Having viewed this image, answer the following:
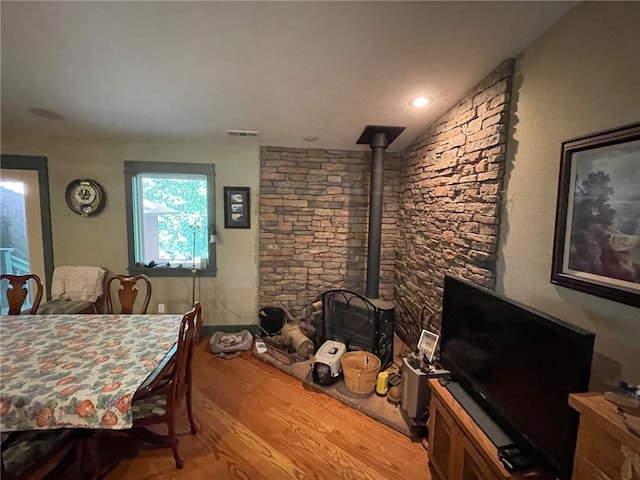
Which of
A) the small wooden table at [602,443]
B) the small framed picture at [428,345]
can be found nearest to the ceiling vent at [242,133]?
the small framed picture at [428,345]

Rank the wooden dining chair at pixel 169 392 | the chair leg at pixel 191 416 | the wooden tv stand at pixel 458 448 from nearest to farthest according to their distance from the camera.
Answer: the wooden tv stand at pixel 458 448 < the wooden dining chair at pixel 169 392 < the chair leg at pixel 191 416

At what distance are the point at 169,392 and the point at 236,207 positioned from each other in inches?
87.0

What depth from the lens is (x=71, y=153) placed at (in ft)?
10.4

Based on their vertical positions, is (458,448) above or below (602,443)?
below

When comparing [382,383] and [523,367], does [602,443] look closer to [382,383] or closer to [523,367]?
[523,367]

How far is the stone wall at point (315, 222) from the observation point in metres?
3.38

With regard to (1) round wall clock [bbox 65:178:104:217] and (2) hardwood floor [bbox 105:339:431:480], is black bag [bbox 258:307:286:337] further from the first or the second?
(1) round wall clock [bbox 65:178:104:217]

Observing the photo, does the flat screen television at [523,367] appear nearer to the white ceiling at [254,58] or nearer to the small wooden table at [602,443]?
the small wooden table at [602,443]

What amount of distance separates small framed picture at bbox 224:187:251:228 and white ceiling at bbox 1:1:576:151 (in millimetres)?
884

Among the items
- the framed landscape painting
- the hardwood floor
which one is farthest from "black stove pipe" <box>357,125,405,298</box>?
the framed landscape painting

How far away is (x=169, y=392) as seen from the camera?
1.57m

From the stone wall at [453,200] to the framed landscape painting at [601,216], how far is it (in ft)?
1.52

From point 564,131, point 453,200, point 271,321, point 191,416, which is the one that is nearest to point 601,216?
point 564,131

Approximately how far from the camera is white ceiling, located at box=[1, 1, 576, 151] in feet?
4.58
